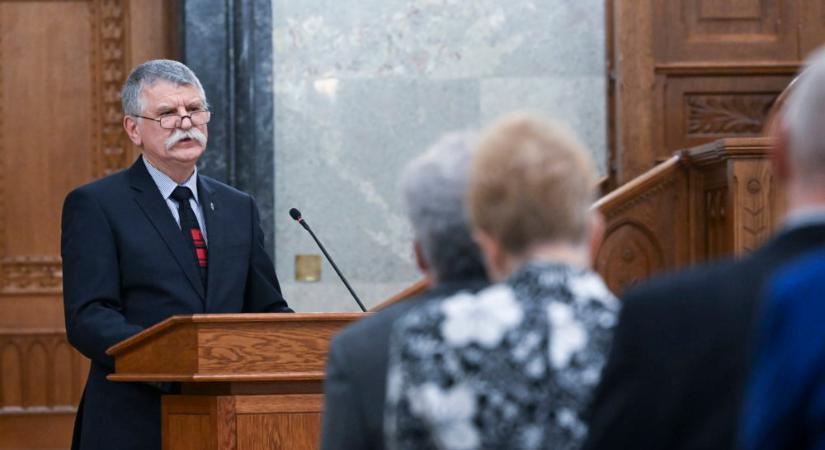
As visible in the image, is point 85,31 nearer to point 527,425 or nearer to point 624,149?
point 624,149

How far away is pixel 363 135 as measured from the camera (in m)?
6.96

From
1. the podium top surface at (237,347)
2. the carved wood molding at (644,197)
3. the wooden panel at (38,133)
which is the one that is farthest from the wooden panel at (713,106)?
the podium top surface at (237,347)

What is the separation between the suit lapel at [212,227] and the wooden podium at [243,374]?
491 millimetres

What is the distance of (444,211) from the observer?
2.01 m

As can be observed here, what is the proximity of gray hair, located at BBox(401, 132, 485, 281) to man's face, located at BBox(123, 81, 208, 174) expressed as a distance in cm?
217

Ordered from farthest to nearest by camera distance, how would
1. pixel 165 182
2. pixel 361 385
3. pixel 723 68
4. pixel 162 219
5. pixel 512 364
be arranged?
pixel 723 68 → pixel 165 182 → pixel 162 219 → pixel 361 385 → pixel 512 364

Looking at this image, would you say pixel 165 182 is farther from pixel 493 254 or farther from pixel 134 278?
pixel 493 254

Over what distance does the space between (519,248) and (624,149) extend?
514 centimetres

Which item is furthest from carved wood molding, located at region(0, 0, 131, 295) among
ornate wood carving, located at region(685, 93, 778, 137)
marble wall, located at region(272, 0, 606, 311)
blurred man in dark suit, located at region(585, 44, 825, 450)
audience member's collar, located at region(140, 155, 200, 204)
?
blurred man in dark suit, located at region(585, 44, 825, 450)

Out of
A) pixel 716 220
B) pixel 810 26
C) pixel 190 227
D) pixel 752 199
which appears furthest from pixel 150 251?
pixel 810 26

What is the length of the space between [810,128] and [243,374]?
6.84 feet

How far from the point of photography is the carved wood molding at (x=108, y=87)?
7059mm

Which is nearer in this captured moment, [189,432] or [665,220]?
[189,432]

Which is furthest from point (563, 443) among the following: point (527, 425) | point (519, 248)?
point (519, 248)
